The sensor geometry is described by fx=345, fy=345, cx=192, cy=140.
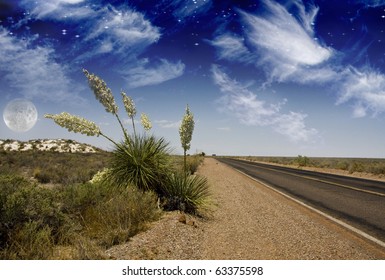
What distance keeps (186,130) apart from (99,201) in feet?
9.33

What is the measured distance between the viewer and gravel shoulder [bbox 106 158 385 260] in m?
5.54

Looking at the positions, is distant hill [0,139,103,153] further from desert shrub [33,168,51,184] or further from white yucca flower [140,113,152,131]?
white yucca flower [140,113,152,131]

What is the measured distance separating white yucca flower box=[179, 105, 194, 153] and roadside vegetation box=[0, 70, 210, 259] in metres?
0.03

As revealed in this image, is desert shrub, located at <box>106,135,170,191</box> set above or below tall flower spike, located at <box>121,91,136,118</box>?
below

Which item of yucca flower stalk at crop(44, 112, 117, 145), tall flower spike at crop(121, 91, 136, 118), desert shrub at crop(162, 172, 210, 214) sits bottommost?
desert shrub at crop(162, 172, 210, 214)

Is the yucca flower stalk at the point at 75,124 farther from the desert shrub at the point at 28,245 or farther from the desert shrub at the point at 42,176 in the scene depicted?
the desert shrub at the point at 42,176

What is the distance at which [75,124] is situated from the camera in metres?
7.41

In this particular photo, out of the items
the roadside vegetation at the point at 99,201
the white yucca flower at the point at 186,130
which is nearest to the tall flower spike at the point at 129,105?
the roadside vegetation at the point at 99,201

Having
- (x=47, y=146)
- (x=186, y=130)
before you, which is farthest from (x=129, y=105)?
(x=47, y=146)

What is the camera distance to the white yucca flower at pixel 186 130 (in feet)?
29.4

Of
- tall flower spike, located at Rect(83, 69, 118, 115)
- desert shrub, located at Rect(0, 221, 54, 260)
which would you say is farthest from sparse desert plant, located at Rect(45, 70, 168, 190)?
desert shrub, located at Rect(0, 221, 54, 260)

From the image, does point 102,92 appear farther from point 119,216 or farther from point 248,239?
point 248,239
